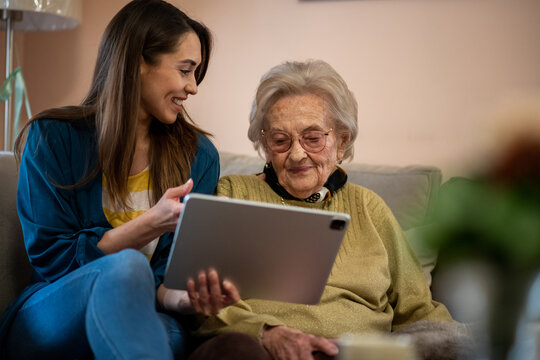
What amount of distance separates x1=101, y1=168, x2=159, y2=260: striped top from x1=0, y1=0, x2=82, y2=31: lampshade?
133cm

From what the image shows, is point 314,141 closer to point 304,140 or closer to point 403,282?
point 304,140

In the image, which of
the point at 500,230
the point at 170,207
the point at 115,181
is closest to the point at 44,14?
the point at 115,181

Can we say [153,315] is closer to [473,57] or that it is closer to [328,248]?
[328,248]

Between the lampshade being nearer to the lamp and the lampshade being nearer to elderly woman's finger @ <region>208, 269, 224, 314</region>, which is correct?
the lamp

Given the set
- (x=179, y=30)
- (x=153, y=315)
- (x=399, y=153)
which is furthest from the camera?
(x=399, y=153)

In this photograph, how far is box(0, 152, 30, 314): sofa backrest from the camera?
5.40ft

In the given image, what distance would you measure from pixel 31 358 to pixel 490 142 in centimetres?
103

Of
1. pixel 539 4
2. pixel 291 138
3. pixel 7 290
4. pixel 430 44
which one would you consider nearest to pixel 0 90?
pixel 7 290

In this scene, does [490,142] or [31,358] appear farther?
[31,358]

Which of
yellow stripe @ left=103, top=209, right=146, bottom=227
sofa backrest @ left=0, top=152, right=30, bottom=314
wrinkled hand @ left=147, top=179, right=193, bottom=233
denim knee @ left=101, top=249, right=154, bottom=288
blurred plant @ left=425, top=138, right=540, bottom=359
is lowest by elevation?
sofa backrest @ left=0, top=152, right=30, bottom=314

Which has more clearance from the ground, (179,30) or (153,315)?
(179,30)

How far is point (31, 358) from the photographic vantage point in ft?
4.26

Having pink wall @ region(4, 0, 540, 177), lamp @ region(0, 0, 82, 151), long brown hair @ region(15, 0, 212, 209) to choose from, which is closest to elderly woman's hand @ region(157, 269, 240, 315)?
long brown hair @ region(15, 0, 212, 209)

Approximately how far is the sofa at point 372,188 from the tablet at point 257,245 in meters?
0.57
